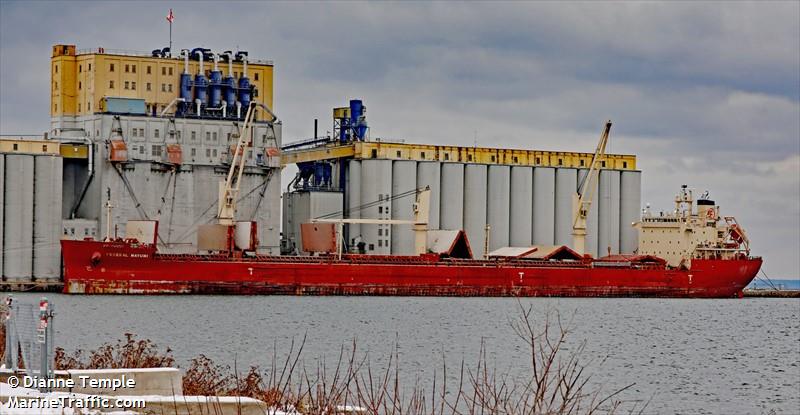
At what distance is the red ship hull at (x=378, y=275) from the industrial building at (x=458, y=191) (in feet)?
19.7

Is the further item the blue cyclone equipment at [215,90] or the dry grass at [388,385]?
the blue cyclone equipment at [215,90]

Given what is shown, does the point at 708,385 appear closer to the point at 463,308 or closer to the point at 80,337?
the point at 80,337

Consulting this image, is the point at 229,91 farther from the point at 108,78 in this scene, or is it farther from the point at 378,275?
the point at 378,275

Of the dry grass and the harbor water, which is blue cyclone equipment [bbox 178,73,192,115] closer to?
the harbor water

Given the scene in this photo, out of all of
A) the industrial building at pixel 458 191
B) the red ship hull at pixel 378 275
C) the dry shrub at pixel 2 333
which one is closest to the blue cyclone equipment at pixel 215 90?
the industrial building at pixel 458 191

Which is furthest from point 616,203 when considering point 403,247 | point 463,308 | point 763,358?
point 763,358

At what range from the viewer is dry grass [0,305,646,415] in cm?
1328

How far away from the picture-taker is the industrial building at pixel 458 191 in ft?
267

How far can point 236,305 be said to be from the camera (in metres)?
59.6

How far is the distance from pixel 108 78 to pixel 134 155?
5.15 metres

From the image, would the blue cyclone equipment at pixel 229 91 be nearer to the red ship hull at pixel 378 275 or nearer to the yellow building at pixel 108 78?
the yellow building at pixel 108 78

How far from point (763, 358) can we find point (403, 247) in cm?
4183

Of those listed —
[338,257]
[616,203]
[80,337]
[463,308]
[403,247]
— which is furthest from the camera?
[616,203]

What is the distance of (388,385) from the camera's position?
28312mm
